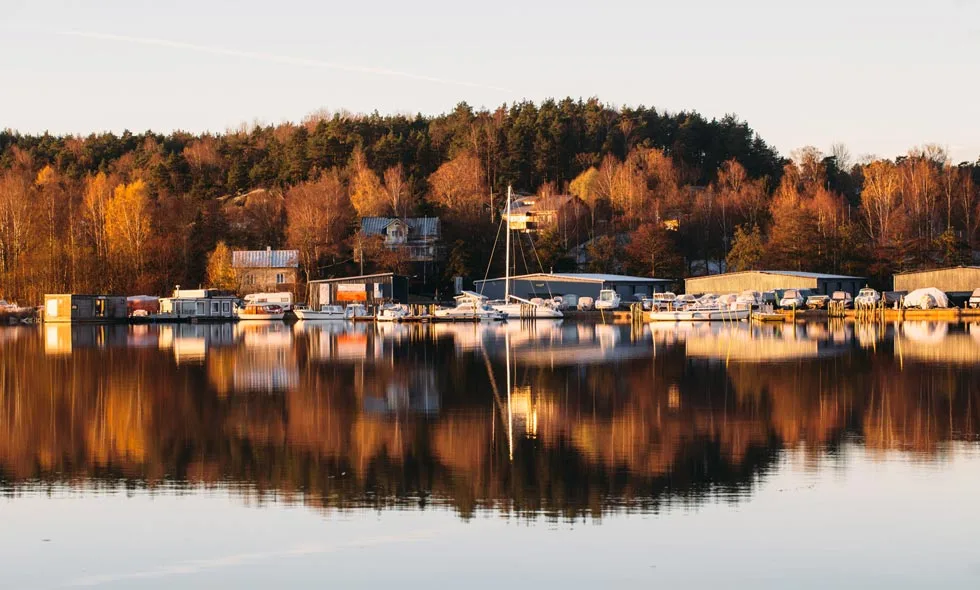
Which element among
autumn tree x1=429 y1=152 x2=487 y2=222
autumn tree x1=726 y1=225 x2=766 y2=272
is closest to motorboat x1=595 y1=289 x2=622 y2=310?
autumn tree x1=726 y1=225 x2=766 y2=272

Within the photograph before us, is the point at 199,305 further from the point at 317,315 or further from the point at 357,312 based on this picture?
the point at 357,312

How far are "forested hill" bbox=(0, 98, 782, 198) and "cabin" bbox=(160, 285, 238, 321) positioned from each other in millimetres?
27290

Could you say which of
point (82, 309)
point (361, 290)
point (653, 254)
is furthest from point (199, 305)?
point (653, 254)

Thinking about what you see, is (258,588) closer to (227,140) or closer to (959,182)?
(959,182)

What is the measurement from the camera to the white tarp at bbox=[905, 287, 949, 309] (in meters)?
69.2

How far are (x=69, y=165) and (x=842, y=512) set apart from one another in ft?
385

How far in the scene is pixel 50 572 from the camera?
10375 mm

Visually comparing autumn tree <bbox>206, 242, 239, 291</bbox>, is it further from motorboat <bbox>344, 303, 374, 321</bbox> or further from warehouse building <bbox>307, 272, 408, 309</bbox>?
motorboat <bbox>344, 303, 374, 321</bbox>

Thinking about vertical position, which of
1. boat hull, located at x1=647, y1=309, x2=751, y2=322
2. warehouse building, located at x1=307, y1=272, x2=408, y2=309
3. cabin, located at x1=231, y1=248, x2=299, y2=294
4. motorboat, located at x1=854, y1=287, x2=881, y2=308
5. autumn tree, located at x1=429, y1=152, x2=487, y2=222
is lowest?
boat hull, located at x1=647, y1=309, x2=751, y2=322

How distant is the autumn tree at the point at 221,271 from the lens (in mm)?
83312

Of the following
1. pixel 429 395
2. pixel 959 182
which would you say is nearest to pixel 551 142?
pixel 959 182

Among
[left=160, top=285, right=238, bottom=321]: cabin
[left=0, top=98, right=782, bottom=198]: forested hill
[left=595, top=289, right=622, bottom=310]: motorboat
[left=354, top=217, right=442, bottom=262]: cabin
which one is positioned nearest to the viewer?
[left=595, top=289, right=622, bottom=310]: motorboat

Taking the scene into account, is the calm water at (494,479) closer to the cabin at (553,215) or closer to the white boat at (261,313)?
the white boat at (261,313)

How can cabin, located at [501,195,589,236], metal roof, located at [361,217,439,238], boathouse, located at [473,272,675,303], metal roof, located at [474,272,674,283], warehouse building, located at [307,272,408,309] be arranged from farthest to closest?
cabin, located at [501,195,589,236] → metal roof, located at [361,217,439,238] → warehouse building, located at [307,272,408,309] → boathouse, located at [473,272,675,303] → metal roof, located at [474,272,674,283]
